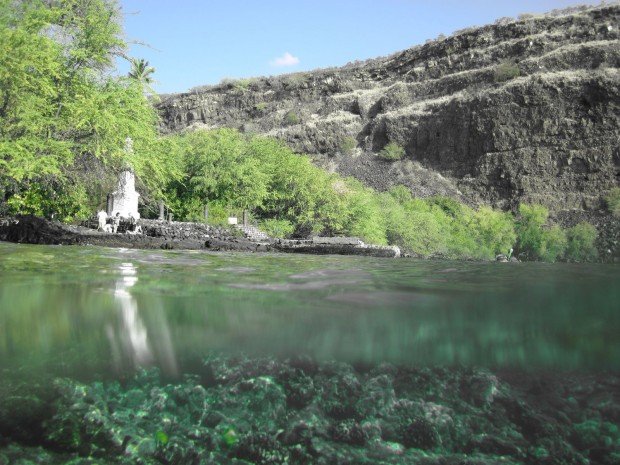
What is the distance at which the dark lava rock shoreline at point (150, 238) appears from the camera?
18.2 m

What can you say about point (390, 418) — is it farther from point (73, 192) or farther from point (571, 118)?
point (571, 118)

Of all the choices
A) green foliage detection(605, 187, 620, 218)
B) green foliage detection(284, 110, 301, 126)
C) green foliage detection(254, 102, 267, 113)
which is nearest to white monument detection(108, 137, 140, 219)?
green foliage detection(605, 187, 620, 218)

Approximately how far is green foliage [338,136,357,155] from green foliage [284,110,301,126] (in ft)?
42.9

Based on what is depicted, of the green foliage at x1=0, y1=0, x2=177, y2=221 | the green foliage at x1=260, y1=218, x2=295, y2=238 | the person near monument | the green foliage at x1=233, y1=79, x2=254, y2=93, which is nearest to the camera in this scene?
the green foliage at x1=0, y1=0, x2=177, y2=221

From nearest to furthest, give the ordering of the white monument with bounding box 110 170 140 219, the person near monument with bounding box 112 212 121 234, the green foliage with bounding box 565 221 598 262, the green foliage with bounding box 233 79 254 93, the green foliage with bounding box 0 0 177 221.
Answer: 1. the green foliage with bounding box 0 0 177 221
2. the person near monument with bounding box 112 212 121 234
3. the white monument with bounding box 110 170 140 219
4. the green foliage with bounding box 565 221 598 262
5. the green foliage with bounding box 233 79 254 93

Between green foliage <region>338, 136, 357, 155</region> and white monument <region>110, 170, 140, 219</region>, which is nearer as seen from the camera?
white monument <region>110, 170, 140, 219</region>

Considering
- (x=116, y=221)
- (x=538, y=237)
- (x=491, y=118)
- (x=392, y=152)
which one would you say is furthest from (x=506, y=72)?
(x=116, y=221)

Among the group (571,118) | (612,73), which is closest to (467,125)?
(571,118)

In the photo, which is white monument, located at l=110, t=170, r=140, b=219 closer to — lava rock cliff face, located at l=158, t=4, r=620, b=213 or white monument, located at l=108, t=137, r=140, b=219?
white monument, located at l=108, t=137, r=140, b=219

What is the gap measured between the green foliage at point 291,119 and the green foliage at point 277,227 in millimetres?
64424

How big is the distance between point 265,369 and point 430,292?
233 centimetres

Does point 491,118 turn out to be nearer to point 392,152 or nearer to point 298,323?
point 392,152

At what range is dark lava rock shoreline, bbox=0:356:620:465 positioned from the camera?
3.86m

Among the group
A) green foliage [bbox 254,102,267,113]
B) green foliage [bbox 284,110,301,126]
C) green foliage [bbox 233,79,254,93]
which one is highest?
green foliage [bbox 233,79,254,93]
